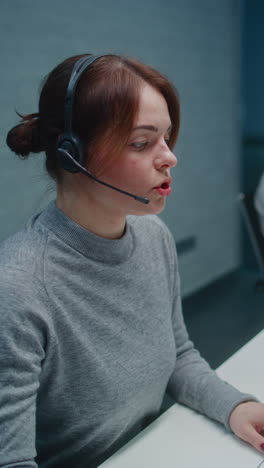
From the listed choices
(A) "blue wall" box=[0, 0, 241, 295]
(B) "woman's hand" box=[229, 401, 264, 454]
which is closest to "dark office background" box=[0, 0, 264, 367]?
(A) "blue wall" box=[0, 0, 241, 295]

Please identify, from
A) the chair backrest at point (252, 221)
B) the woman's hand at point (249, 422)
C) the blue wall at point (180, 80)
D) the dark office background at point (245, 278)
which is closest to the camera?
the woman's hand at point (249, 422)

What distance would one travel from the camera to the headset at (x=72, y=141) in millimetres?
630

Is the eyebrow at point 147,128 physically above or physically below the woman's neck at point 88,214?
above

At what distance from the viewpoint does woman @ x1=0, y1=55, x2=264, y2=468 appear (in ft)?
2.00

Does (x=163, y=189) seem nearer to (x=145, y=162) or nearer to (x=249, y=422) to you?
(x=145, y=162)

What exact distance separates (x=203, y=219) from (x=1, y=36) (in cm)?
160

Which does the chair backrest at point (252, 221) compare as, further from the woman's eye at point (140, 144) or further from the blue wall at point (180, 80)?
the woman's eye at point (140, 144)

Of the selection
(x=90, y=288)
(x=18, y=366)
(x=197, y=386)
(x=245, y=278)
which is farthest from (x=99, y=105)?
(x=245, y=278)

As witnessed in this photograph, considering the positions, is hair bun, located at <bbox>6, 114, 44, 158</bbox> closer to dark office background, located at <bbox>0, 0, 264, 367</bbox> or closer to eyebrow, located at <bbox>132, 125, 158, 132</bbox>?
eyebrow, located at <bbox>132, 125, 158, 132</bbox>

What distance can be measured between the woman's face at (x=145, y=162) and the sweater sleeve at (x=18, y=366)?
204 millimetres

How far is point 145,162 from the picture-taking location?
0.67 metres

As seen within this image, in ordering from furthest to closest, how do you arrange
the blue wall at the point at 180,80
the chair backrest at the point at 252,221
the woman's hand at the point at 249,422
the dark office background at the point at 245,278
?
the dark office background at the point at 245,278, the chair backrest at the point at 252,221, the blue wall at the point at 180,80, the woman's hand at the point at 249,422

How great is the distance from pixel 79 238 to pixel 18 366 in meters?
0.22

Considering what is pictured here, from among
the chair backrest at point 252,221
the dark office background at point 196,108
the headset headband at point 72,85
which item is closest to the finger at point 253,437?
the headset headband at point 72,85
